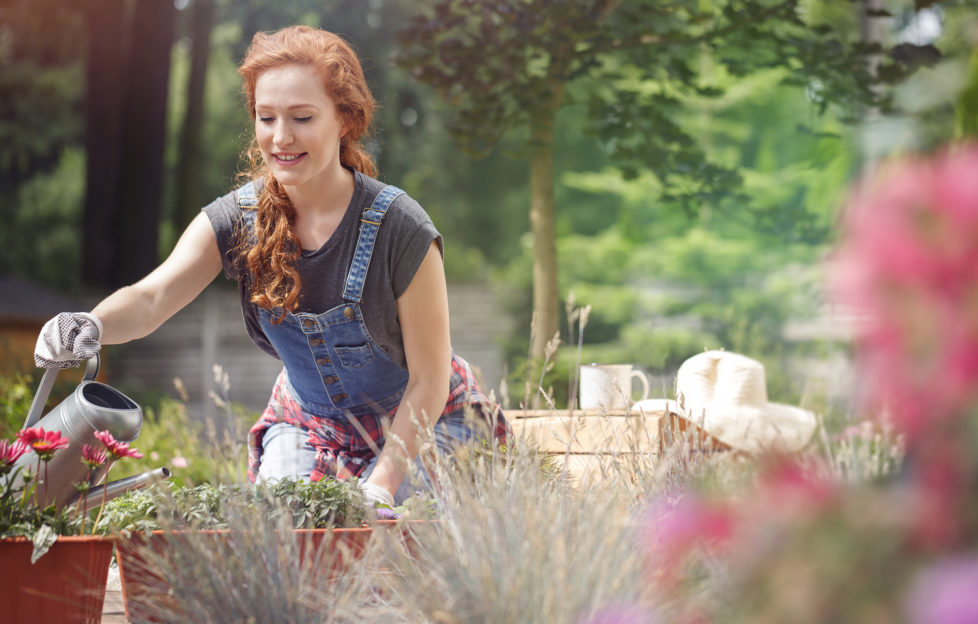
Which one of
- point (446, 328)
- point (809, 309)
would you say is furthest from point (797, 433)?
point (809, 309)

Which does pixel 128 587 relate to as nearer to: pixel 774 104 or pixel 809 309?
pixel 809 309

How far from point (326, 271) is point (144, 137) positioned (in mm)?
9029

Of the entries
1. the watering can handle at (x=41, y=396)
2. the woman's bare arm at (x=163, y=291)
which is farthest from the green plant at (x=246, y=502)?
the woman's bare arm at (x=163, y=291)

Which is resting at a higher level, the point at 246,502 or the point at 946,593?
the point at 946,593

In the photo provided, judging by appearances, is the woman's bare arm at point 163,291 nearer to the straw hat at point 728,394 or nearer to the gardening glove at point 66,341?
the gardening glove at point 66,341

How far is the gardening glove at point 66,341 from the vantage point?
74.9 inches

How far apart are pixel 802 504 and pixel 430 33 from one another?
382 centimetres

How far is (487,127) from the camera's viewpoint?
14.1 feet

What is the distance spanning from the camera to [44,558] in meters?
1.56

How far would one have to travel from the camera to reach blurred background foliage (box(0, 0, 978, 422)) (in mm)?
9406

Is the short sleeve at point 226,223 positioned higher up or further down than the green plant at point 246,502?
higher up

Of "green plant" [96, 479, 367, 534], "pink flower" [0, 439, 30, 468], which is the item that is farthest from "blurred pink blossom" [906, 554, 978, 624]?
"pink flower" [0, 439, 30, 468]

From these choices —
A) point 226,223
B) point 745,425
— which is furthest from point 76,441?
point 745,425

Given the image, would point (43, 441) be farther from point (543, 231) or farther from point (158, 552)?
point (543, 231)
